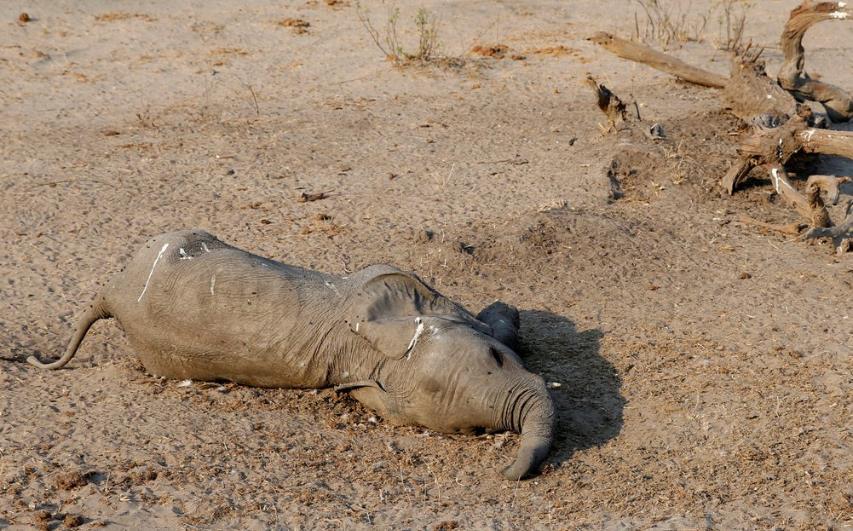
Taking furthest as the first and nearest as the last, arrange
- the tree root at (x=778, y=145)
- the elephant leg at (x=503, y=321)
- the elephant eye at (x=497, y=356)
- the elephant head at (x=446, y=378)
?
1. the tree root at (x=778, y=145)
2. the elephant leg at (x=503, y=321)
3. the elephant eye at (x=497, y=356)
4. the elephant head at (x=446, y=378)

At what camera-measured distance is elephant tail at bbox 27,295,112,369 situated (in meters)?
5.98

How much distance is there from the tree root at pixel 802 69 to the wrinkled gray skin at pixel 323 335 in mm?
4561

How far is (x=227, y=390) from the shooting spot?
5738mm

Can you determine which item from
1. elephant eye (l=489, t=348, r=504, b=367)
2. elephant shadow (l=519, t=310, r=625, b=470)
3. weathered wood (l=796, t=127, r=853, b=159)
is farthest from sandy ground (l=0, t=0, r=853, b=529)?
weathered wood (l=796, t=127, r=853, b=159)

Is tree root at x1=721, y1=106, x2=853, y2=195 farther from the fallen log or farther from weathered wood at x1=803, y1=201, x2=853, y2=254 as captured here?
weathered wood at x1=803, y1=201, x2=853, y2=254

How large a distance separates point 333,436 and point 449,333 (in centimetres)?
75

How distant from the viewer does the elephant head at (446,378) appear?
523 cm

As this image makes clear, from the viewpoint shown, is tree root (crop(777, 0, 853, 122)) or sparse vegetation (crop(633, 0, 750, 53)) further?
sparse vegetation (crop(633, 0, 750, 53))

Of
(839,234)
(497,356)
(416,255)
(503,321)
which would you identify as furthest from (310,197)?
(839,234)

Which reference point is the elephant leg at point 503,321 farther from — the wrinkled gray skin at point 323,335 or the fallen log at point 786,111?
the fallen log at point 786,111

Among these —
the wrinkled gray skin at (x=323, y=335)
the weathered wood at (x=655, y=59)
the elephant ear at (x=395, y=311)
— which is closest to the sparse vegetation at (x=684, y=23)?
the weathered wood at (x=655, y=59)

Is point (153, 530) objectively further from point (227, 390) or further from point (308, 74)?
point (308, 74)

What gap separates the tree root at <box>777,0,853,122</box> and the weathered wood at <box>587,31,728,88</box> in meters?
0.54

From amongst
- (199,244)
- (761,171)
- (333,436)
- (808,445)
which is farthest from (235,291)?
(761,171)
